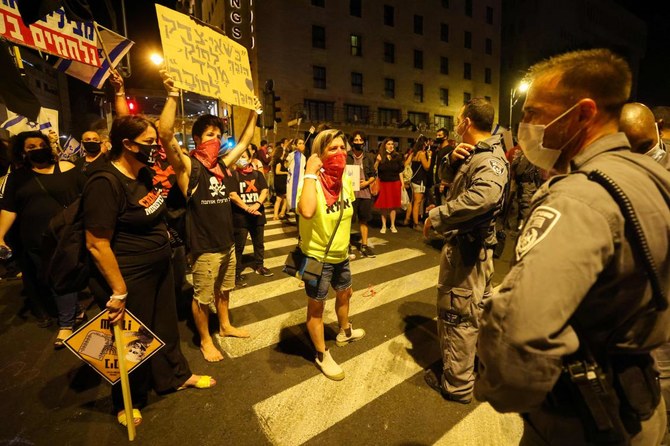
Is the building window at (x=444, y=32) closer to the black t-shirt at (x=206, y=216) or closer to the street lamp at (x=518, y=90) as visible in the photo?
the street lamp at (x=518, y=90)

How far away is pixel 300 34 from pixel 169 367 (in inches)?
1157

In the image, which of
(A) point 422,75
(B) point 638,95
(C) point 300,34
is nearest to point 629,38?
(B) point 638,95

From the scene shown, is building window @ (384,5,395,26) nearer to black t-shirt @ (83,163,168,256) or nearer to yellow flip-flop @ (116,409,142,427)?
black t-shirt @ (83,163,168,256)

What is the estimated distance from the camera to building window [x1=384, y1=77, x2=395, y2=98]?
105ft

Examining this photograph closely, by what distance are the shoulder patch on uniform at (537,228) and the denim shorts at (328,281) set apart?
211cm

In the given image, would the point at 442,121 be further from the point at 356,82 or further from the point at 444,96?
the point at 356,82

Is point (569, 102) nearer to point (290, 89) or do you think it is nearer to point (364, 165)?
point (364, 165)

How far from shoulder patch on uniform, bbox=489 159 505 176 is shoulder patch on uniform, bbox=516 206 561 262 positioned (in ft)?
5.14

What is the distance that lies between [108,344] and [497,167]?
317 centimetres

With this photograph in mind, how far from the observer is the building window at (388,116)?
3207cm

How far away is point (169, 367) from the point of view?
2.92 meters

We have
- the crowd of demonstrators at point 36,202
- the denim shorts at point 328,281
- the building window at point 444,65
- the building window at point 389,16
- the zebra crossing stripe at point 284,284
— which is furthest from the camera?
the building window at point 444,65

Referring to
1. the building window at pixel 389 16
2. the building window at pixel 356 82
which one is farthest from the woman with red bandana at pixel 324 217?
the building window at pixel 389 16

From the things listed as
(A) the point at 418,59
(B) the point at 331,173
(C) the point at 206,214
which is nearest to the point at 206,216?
(C) the point at 206,214
